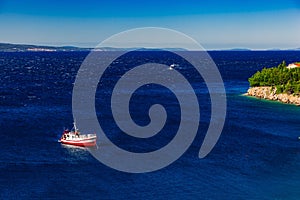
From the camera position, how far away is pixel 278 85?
109 meters

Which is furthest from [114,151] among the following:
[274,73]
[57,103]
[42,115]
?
[274,73]

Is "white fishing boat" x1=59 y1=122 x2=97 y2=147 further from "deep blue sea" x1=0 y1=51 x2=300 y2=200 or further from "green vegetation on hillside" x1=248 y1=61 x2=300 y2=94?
"green vegetation on hillside" x1=248 y1=61 x2=300 y2=94

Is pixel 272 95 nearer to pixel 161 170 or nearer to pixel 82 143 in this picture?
pixel 82 143

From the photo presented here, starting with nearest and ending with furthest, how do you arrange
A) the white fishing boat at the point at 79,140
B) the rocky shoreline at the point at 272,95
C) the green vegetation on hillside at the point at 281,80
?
1. the white fishing boat at the point at 79,140
2. the rocky shoreline at the point at 272,95
3. the green vegetation on hillside at the point at 281,80

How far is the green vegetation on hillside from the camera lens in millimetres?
103812

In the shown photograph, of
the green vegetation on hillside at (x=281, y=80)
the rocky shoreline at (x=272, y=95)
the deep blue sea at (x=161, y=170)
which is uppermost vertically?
the green vegetation on hillside at (x=281, y=80)

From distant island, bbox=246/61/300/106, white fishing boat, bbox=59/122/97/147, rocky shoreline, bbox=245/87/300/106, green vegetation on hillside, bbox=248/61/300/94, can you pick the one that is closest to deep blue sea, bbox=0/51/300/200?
white fishing boat, bbox=59/122/97/147

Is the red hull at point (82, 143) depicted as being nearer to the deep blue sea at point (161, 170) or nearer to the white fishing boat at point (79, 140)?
the white fishing boat at point (79, 140)

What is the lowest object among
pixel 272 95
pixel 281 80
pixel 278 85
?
pixel 272 95

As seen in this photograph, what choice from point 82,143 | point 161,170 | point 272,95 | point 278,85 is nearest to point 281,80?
point 278,85

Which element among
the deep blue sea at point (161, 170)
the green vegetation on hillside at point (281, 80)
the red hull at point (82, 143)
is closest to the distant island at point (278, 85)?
the green vegetation on hillside at point (281, 80)

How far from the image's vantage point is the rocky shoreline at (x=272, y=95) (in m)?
100

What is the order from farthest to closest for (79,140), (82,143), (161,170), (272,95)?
1. (272,95)
2. (79,140)
3. (82,143)
4. (161,170)

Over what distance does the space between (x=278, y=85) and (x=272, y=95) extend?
3487 millimetres
